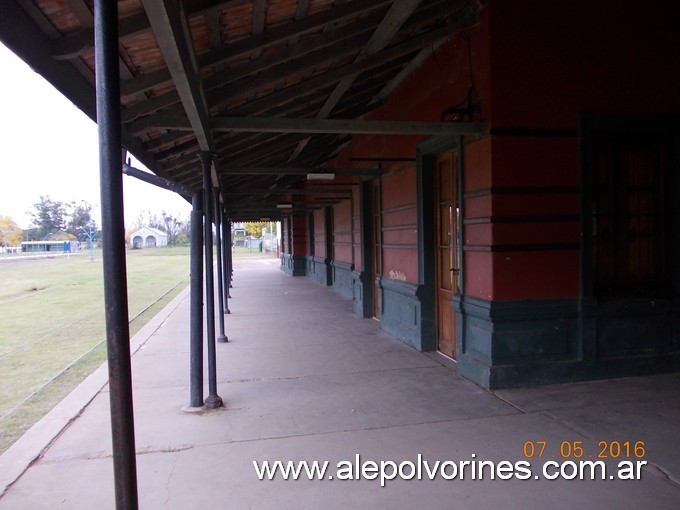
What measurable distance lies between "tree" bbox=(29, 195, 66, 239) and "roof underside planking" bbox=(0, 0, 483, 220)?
3955 inches

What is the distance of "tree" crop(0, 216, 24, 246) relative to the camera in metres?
85.3

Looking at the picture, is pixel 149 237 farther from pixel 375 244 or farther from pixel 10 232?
pixel 375 244

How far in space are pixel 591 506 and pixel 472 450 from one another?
886 mm

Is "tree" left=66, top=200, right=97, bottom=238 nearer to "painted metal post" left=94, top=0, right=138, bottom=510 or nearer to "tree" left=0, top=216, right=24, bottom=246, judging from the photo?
"tree" left=0, top=216, right=24, bottom=246

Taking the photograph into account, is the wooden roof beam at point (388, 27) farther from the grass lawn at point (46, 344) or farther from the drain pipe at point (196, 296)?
the grass lawn at point (46, 344)

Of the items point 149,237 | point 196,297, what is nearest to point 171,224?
point 149,237

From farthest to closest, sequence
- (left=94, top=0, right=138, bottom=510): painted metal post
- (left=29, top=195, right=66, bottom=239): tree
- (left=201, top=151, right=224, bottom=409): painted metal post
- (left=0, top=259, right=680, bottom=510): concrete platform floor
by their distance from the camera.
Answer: (left=29, top=195, right=66, bottom=239): tree, (left=201, top=151, right=224, bottom=409): painted metal post, (left=0, top=259, right=680, bottom=510): concrete platform floor, (left=94, top=0, right=138, bottom=510): painted metal post

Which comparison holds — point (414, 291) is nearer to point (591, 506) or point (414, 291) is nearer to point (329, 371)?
point (329, 371)

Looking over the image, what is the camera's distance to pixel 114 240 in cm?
147

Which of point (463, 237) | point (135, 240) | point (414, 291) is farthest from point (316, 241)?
point (135, 240)

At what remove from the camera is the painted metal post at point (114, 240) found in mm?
1462

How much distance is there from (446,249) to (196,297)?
3.25 meters

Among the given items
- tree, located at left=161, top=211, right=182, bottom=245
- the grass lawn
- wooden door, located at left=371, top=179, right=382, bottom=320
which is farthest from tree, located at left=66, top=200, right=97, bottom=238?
wooden door, located at left=371, top=179, right=382, bottom=320

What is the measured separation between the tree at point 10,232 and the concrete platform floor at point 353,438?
314 feet
